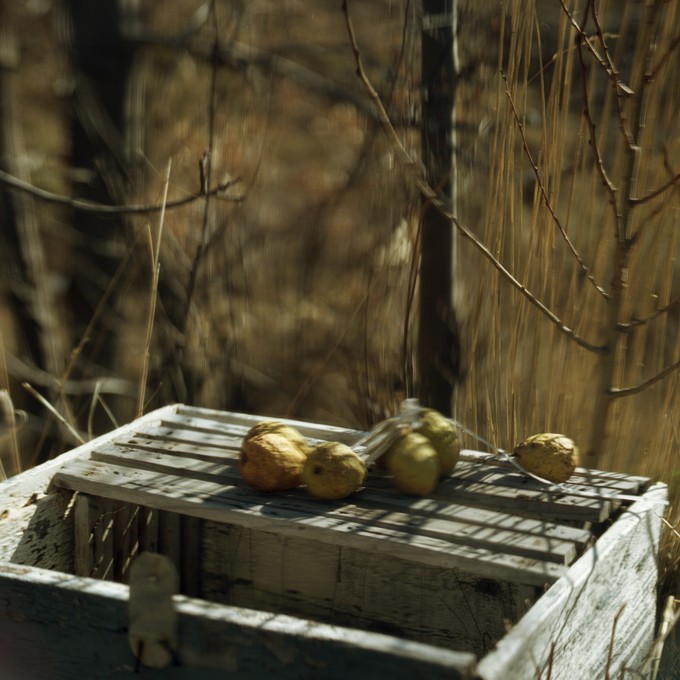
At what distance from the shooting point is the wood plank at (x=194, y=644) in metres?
1.01

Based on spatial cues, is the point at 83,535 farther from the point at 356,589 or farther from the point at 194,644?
the point at 194,644

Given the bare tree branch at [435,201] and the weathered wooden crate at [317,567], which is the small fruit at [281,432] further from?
the bare tree branch at [435,201]

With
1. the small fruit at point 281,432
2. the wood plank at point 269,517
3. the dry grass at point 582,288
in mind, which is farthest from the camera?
the dry grass at point 582,288

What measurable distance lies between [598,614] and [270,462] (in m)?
0.52

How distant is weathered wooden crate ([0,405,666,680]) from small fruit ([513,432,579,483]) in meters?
0.03

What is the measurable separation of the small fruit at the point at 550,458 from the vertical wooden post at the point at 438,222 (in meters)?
0.74

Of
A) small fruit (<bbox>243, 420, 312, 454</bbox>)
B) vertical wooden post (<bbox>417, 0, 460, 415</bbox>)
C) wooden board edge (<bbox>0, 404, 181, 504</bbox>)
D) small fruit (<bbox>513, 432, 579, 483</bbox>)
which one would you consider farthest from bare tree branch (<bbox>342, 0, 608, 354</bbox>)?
wooden board edge (<bbox>0, 404, 181, 504</bbox>)

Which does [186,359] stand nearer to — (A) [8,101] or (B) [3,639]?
(A) [8,101]

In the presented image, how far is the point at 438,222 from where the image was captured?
7.79 feet

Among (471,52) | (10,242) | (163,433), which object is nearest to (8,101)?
(10,242)

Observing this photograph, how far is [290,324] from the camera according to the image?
3.62 metres

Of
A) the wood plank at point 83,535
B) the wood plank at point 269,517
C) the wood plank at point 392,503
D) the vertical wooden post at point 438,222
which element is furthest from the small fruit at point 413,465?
the vertical wooden post at point 438,222

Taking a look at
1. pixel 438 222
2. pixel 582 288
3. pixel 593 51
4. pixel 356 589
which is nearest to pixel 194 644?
pixel 356 589

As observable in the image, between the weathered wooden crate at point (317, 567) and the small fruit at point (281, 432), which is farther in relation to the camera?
the small fruit at point (281, 432)
